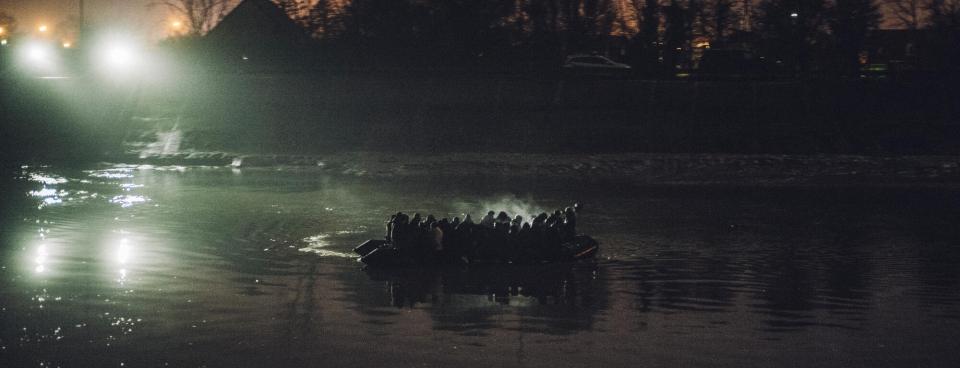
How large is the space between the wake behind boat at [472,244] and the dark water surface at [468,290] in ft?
1.15

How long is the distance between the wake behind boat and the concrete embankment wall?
2459 cm

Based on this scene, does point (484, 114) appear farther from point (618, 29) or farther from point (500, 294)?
point (500, 294)

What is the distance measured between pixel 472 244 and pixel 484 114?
97.5 ft

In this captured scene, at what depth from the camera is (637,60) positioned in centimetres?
6388

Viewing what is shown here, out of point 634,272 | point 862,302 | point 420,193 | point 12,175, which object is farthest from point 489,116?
point 862,302

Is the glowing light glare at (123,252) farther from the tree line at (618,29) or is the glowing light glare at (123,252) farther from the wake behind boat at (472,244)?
the tree line at (618,29)

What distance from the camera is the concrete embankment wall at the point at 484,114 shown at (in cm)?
4572

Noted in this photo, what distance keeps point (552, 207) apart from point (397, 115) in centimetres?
1984

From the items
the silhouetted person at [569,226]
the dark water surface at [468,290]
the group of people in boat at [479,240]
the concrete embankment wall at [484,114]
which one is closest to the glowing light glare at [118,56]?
the concrete embankment wall at [484,114]

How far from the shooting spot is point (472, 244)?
66.1 feet

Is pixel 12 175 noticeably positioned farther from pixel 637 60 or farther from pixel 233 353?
pixel 637 60

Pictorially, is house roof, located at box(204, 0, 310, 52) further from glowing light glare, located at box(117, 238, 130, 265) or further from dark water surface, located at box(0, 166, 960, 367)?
glowing light glare, located at box(117, 238, 130, 265)

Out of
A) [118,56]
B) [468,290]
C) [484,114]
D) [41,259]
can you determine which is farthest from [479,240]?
[118,56]

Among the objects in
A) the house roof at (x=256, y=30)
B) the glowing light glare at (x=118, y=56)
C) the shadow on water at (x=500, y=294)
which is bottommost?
the shadow on water at (x=500, y=294)
